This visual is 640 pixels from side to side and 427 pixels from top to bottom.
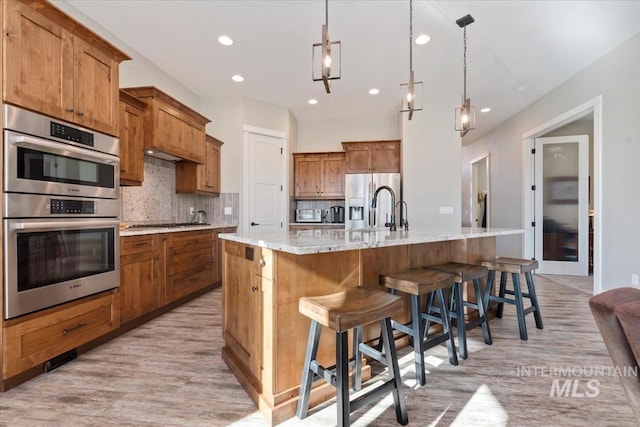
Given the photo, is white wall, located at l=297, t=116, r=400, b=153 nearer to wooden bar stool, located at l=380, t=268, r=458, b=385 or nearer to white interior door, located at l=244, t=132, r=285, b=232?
white interior door, located at l=244, t=132, r=285, b=232

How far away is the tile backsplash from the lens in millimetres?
3410

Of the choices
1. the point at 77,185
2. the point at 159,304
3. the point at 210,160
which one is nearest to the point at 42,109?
the point at 77,185

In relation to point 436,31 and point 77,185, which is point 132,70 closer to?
point 77,185

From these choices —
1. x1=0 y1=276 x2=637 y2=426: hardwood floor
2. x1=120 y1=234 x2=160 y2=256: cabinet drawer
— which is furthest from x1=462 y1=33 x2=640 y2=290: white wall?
x1=120 y1=234 x2=160 y2=256: cabinet drawer

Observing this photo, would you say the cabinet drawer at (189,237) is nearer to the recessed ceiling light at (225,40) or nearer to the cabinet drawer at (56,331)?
the cabinet drawer at (56,331)

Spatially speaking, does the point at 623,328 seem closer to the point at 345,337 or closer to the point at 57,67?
the point at 345,337

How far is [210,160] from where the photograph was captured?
175 inches

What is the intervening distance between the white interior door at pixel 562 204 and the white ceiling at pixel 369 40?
114cm

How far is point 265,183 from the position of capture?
5059 mm

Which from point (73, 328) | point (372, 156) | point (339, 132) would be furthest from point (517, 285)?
point (339, 132)

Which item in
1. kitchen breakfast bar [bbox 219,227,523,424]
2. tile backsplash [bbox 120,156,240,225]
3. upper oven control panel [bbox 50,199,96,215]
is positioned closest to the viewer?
kitchen breakfast bar [bbox 219,227,523,424]

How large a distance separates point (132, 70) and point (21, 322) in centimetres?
290

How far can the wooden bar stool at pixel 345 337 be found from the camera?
4.18 ft

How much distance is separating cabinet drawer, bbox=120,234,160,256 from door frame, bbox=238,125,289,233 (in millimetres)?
1884
